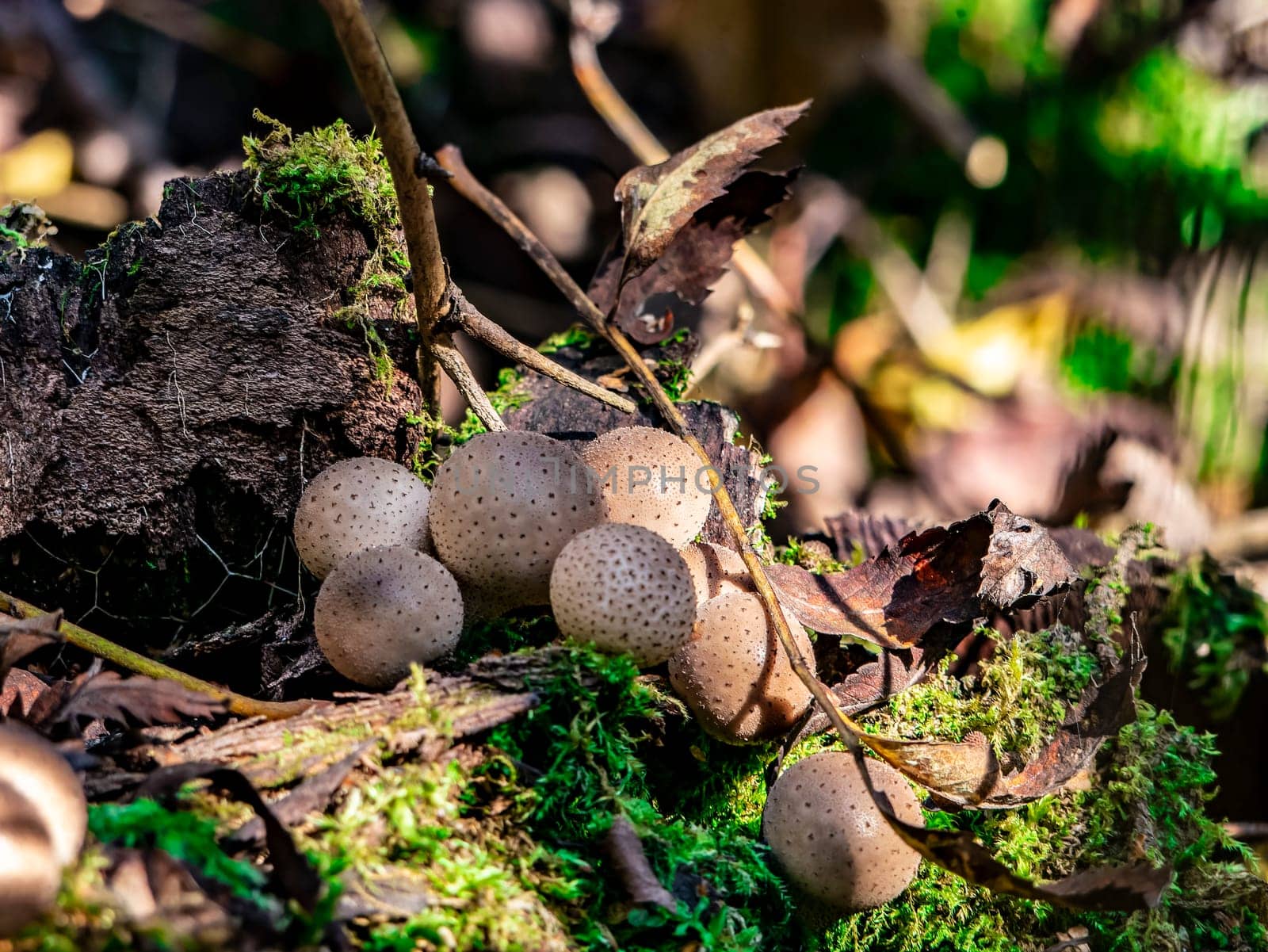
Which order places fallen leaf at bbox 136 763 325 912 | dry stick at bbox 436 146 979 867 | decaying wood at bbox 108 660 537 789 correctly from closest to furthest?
fallen leaf at bbox 136 763 325 912 → decaying wood at bbox 108 660 537 789 → dry stick at bbox 436 146 979 867

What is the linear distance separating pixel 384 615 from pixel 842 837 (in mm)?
788

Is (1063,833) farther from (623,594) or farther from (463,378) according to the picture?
(463,378)

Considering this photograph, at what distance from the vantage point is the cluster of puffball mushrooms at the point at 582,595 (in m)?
1.51

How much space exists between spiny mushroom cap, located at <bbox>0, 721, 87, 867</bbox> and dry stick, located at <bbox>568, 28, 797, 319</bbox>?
2.17m

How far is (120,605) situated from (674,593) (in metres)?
1.22

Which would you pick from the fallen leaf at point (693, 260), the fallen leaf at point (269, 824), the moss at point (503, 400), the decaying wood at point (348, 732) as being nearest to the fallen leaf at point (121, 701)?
the decaying wood at point (348, 732)

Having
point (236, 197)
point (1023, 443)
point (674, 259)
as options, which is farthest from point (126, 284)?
point (1023, 443)

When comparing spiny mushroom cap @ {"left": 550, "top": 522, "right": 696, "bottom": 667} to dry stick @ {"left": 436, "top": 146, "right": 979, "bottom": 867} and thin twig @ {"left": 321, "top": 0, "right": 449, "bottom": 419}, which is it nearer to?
dry stick @ {"left": 436, "top": 146, "right": 979, "bottom": 867}

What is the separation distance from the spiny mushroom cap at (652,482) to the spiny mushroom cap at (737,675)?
194 mm

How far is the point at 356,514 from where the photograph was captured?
1674 millimetres

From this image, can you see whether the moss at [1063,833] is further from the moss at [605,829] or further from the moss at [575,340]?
the moss at [575,340]

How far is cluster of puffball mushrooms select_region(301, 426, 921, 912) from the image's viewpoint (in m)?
1.51

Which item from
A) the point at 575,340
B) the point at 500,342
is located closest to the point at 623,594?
the point at 500,342

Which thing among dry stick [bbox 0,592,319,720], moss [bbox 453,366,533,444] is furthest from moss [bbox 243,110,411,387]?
dry stick [bbox 0,592,319,720]
